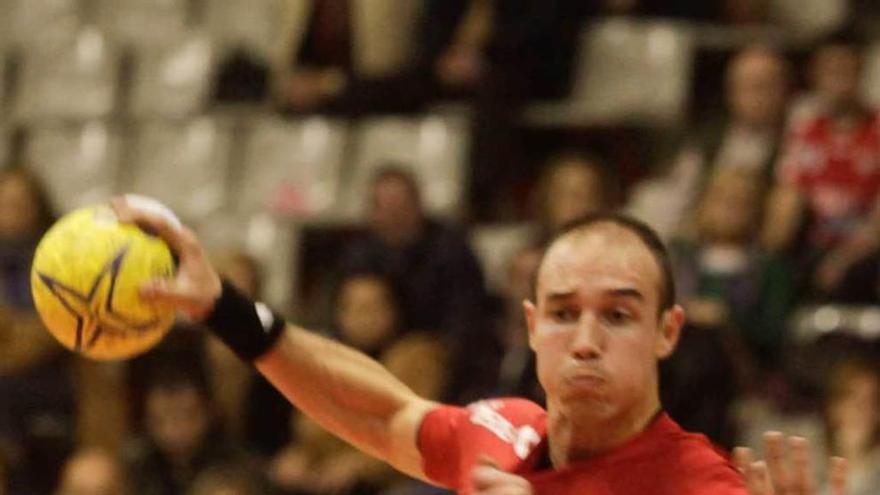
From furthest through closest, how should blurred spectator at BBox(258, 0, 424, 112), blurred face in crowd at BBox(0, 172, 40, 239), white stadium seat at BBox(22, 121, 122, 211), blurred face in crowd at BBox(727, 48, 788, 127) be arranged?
white stadium seat at BBox(22, 121, 122, 211) → blurred spectator at BBox(258, 0, 424, 112) → blurred face in crowd at BBox(0, 172, 40, 239) → blurred face in crowd at BBox(727, 48, 788, 127)

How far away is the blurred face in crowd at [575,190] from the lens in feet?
29.8

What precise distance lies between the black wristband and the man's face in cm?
75

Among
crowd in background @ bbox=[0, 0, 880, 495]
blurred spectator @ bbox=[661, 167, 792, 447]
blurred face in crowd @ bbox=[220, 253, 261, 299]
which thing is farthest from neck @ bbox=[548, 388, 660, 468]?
blurred face in crowd @ bbox=[220, 253, 261, 299]

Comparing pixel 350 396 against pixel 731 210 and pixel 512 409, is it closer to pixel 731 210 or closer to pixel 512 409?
pixel 512 409

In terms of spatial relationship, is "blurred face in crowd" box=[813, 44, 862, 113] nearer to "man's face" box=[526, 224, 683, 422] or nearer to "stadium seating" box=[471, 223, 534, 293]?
"stadium seating" box=[471, 223, 534, 293]

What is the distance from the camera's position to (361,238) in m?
10.4

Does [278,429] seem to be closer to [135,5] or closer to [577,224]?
[135,5]

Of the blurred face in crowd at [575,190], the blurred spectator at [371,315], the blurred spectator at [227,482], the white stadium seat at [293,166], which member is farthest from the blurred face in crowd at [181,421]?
the white stadium seat at [293,166]

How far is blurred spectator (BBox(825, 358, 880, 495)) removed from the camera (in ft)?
24.2

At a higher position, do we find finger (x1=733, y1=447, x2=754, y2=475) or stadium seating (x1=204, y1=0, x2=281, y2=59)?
finger (x1=733, y1=447, x2=754, y2=475)

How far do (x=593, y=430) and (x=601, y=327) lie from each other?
9.1 inches

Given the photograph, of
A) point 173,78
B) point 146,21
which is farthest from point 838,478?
point 146,21

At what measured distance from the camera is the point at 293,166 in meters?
11.5

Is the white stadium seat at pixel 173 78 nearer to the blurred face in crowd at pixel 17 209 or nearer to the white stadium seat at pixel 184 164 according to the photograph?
the white stadium seat at pixel 184 164
